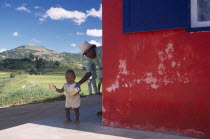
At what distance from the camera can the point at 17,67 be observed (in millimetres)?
72188

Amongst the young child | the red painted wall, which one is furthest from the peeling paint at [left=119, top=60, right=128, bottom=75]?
the young child

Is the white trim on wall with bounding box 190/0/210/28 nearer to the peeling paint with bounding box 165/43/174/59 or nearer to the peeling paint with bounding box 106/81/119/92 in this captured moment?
the peeling paint with bounding box 165/43/174/59

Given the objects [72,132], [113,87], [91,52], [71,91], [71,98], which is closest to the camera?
[72,132]

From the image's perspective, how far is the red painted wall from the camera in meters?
3.74

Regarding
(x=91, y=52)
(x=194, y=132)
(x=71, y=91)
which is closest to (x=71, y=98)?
(x=71, y=91)

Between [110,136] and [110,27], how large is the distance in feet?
5.95

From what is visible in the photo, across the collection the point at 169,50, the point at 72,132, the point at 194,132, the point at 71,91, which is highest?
the point at 169,50

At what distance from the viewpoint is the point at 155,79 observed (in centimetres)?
410

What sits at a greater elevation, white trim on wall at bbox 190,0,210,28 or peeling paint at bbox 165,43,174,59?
white trim on wall at bbox 190,0,210,28

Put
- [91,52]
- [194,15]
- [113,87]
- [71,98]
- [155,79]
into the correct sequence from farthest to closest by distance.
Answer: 1. [91,52]
2. [71,98]
3. [113,87]
4. [155,79]
5. [194,15]

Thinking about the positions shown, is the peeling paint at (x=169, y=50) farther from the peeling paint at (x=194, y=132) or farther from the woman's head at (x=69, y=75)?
the woman's head at (x=69, y=75)

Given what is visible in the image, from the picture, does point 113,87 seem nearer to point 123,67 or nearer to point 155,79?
point 123,67

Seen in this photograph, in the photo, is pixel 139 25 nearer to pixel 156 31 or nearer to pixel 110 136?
pixel 156 31

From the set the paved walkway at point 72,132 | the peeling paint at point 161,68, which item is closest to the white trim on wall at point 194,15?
the peeling paint at point 161,68
